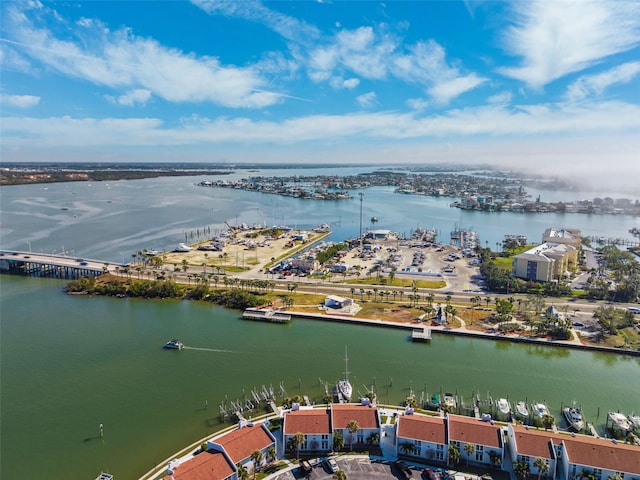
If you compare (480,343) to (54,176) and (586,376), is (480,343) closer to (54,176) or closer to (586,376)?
(586,376)

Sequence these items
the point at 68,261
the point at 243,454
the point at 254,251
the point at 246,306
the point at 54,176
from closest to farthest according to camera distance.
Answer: the point at 243,454 → the point at 246,306 → the point at 68,261 → the point at 254,251 → the point at 54,176

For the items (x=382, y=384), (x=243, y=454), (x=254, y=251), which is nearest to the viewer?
(x=243, y=454)

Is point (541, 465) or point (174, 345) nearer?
point (541, 465)

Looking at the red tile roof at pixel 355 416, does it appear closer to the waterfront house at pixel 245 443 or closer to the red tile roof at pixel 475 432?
the waterfront house at pixel 245 443

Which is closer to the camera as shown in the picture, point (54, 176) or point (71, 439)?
point (71, 439)

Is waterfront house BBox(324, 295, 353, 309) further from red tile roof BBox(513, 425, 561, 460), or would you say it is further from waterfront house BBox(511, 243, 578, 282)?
waterfront house BBox(511, 243, 578, 282)

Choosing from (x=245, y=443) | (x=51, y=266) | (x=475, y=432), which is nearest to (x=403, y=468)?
(x=475, y=432)

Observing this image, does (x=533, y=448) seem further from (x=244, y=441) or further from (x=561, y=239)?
(x=561, y=239)

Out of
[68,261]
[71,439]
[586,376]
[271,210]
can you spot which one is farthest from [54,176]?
[586,376]
